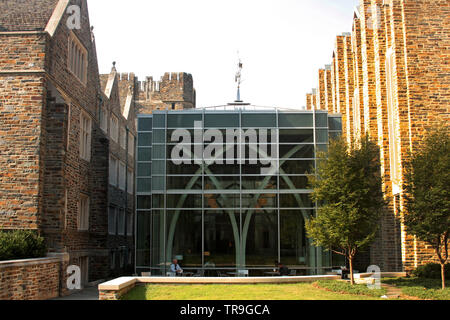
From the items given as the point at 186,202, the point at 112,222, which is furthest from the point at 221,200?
the point at 112,222

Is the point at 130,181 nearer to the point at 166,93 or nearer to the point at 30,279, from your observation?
the point at 166,93

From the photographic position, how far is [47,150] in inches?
824

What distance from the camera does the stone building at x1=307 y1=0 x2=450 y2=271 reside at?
68.6ft

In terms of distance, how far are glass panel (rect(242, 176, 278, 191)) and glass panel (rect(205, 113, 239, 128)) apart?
8.71ft

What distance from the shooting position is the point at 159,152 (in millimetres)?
23562

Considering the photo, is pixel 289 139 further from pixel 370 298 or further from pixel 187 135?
pixel 370 298

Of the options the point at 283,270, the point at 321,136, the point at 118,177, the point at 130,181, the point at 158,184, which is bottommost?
the point at 283,270

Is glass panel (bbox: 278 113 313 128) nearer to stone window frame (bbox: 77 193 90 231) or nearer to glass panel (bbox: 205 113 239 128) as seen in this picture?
glass panel (bbox: 205 113 239 128)

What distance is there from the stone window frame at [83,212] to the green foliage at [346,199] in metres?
11.9

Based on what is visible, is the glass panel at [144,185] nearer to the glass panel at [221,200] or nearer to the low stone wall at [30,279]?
the glass panel at [221,200]

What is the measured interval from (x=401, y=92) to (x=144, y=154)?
12083mm

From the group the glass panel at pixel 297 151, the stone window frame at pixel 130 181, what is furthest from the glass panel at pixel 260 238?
the stone window frame at pixel 130 181

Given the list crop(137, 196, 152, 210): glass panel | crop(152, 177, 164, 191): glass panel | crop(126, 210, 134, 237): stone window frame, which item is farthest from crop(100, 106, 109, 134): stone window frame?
crop(152, 177, 164, 191): glass panel

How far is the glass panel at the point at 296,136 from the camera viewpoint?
23.9 meters
